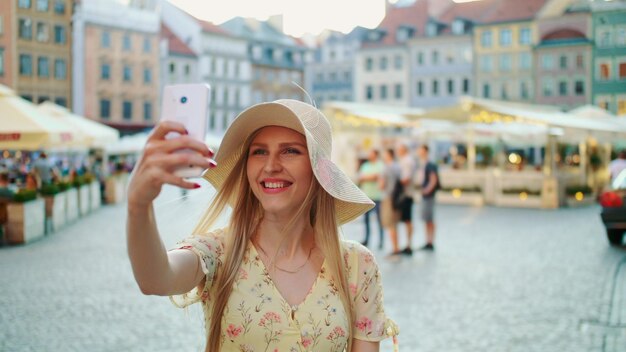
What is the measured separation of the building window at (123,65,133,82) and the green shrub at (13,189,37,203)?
2711 centimetres

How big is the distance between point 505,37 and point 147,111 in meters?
23.0

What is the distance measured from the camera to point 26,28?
10.6 meters

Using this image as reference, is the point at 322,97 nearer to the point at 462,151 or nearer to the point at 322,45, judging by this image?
the point at 322,45

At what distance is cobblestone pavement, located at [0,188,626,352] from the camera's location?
19.8 feet

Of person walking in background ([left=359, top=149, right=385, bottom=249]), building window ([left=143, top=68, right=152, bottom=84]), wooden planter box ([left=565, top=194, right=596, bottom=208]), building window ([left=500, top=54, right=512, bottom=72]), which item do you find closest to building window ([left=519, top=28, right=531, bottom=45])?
building window ([left=500, top=54, right=512, bottom=72])

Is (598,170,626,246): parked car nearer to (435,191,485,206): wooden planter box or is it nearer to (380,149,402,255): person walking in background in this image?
(380,149,402,255): person walking in background

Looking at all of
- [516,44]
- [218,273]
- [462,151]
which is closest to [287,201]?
[218,273]

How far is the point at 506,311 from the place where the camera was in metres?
7.35

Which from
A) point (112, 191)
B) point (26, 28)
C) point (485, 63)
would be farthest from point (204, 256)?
point (485, 63)

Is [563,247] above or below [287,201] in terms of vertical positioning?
below

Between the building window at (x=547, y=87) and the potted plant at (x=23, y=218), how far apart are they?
29615 millimetres

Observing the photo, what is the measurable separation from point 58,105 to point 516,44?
3518cm

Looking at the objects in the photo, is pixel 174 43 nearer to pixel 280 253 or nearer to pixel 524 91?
pixel 524 91

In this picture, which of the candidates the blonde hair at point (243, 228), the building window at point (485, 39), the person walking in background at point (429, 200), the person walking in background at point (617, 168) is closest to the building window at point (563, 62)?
the person walking in background at point (617, 168)
